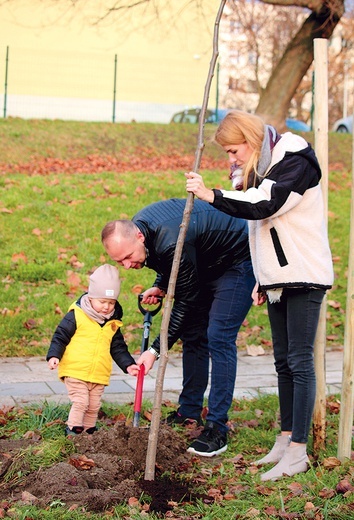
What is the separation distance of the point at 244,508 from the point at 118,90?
70.7 feet

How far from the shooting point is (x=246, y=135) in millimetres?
4148

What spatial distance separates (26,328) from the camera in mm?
7473

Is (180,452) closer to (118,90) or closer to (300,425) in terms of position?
(300,425)

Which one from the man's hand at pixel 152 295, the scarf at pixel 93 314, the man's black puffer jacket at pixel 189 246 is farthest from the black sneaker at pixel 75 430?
the man's hand at pixel 152 295

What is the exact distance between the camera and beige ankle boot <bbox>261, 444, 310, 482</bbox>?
4.29 m

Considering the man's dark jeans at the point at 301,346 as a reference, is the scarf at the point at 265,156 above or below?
above

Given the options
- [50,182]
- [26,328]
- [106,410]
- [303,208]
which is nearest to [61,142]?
[50,182]

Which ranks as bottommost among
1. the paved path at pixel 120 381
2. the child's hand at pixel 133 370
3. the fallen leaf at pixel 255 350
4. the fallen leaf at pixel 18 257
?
the paved path at pixel 120 381

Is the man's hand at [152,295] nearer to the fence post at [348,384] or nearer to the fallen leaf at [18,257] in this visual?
the fence post at [348,384]

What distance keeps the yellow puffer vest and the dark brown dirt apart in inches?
18.3

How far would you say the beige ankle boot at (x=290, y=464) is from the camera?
4.29 metres

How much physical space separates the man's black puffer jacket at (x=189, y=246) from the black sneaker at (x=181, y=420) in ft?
2.79

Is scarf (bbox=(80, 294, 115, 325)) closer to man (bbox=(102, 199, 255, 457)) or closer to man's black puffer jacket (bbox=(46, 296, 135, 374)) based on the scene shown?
man's black puffer jacket (bbox=(46, 296, 135, 374))

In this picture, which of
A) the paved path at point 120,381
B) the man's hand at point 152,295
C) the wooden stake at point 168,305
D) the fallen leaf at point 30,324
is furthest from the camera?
the fallen leaf at point 30,324
